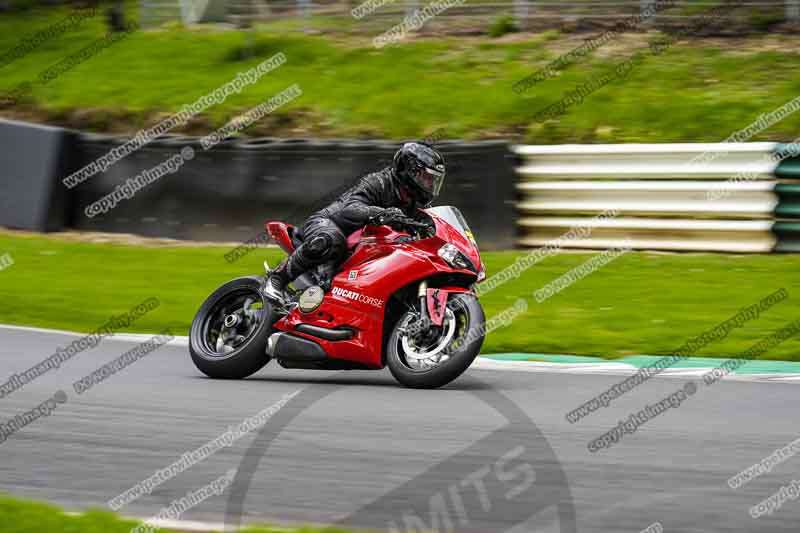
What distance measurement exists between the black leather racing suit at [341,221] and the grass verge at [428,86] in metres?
7.57

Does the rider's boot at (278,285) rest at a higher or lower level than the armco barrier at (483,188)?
higher

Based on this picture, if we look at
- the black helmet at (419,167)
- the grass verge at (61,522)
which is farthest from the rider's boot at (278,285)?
the grass verge at (61,522)

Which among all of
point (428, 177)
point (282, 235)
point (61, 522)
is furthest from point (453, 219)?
point (61, 522)

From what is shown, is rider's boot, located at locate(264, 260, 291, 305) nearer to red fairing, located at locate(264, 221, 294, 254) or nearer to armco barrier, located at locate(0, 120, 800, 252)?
red fairing, located at locate(264, 221, 294, 254)

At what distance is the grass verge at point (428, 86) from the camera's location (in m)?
16.1

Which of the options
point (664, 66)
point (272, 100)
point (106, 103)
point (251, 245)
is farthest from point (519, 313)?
point (106, 103)

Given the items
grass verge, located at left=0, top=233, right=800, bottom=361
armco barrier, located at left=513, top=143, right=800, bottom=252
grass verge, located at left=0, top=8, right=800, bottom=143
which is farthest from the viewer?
grass verge, located at left=0, top=8, right=800, bottom=143

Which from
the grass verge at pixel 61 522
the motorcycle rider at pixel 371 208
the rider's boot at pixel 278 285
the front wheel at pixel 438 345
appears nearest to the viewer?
the grass verge at pixel 61 522

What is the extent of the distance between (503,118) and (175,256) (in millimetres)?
4759

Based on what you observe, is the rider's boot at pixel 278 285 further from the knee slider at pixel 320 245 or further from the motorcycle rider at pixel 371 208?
the knee slider at pixel 320 245

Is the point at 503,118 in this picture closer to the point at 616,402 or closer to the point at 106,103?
the point at 106,103

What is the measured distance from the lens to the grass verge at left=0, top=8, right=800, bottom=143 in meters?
16.1

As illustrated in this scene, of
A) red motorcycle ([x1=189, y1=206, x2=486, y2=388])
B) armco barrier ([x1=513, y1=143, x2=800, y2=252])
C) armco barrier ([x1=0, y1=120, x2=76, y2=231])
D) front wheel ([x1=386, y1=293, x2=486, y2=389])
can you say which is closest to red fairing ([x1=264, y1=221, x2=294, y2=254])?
red motorcycle ([x1=189, y1=206, x2=486, y2=388])

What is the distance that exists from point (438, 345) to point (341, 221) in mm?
1150
